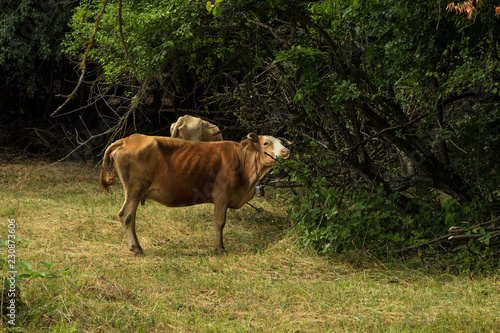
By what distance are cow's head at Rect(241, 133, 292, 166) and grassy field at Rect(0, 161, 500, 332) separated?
0.91 m

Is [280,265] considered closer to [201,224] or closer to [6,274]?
[201,224]

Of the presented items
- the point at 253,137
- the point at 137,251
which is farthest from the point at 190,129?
the point at 137,251

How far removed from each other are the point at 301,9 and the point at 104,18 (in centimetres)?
247

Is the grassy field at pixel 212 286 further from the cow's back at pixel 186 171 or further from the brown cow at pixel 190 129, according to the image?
the brown cow at pixel 190 129

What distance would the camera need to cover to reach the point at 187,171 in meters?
6.83

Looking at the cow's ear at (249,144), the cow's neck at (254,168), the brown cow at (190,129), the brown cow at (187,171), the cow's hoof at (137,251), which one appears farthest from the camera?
the brown cow at (190,129)

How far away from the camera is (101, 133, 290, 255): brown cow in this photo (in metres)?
6.70

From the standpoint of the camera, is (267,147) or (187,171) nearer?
(187,171)

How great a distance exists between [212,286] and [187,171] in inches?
71.4

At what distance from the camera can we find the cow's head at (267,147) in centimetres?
679

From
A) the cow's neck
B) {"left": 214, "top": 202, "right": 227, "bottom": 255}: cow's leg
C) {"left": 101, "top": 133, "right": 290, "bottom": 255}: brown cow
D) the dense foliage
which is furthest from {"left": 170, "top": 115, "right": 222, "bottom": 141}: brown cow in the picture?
{"left": 214, "top": 202, "right": 227, "bottom": 255}: cow's leg

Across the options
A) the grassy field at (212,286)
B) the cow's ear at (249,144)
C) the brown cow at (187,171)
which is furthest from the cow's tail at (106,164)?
the cow's ear at (249,144)

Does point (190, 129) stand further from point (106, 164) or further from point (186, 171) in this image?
point (106, 164)

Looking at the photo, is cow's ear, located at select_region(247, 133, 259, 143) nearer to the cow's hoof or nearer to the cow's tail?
the cow's tail
